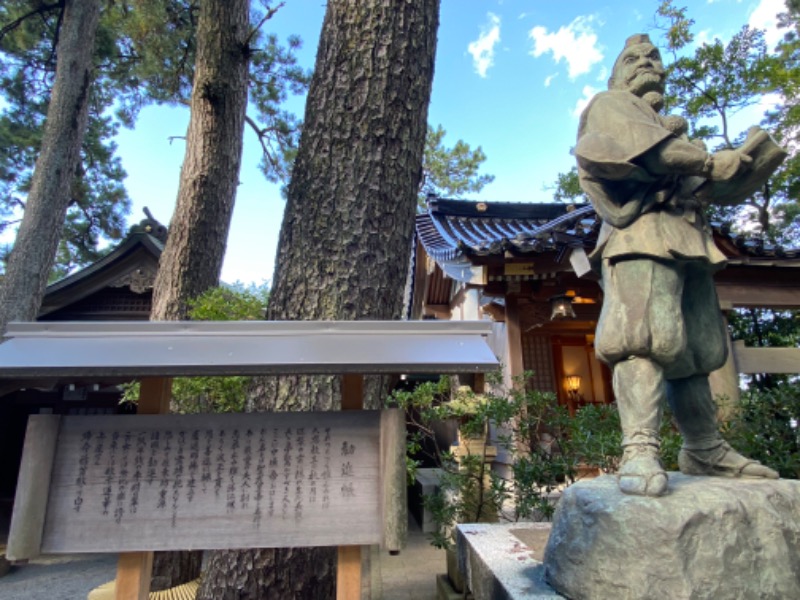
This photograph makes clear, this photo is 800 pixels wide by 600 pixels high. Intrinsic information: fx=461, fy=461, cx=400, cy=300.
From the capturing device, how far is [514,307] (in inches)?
277

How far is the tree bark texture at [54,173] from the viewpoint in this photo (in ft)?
20.5

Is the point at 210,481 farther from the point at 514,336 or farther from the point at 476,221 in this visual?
the point at 476,221

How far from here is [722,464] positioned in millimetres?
2264

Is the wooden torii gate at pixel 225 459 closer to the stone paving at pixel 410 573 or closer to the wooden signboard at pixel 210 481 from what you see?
the wooden signboard at pixel 210 481

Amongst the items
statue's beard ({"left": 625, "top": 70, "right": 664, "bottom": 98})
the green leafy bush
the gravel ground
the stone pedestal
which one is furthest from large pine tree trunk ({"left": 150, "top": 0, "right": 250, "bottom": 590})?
the green leafy bush

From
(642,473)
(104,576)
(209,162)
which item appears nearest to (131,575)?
(642,473)

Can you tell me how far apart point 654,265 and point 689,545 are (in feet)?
3.98

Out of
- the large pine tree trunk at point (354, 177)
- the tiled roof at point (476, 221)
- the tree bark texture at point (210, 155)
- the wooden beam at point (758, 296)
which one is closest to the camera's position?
the large pine tree trunk at point (354, 177)

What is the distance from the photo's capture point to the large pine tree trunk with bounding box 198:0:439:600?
8.66ft

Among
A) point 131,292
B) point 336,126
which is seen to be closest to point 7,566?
point 131,292

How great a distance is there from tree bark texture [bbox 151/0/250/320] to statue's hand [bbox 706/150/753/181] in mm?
4797

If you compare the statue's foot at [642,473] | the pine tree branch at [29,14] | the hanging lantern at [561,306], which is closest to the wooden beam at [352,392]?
the statue's foot at [642,473]

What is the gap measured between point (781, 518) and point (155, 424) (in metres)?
2.53

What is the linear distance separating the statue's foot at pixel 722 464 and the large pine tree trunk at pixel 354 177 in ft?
5.77
